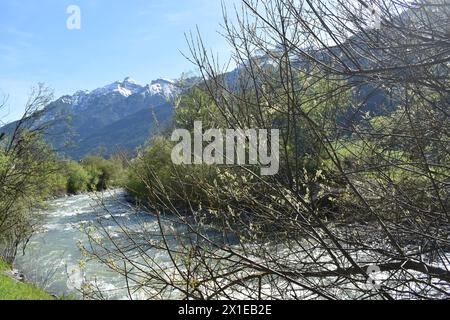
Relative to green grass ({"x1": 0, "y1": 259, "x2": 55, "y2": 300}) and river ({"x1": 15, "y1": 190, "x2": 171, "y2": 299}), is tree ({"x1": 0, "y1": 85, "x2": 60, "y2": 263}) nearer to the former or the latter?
river ({"x1": 15, "y1": 190, "x2": 171, "y2": 299})

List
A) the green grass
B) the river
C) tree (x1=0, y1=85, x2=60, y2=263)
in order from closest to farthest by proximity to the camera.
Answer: the green grass < the river < tree (x1=0, y1=85, x2=60, y2=263)

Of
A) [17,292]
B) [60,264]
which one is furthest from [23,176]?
[17,292]

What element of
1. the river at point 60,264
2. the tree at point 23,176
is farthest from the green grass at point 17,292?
the tree at point 23,176

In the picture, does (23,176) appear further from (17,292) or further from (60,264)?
(17,292)

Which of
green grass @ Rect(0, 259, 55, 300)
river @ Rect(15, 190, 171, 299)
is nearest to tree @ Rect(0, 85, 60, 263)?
river @ Rect(15, 190, 171, 299)

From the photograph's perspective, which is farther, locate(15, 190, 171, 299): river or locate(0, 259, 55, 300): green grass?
locate(15, 190, 171, 299): river

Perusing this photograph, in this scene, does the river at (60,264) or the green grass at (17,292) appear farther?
the river at (60,264)

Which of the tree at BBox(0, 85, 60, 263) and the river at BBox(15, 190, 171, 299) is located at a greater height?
the tree at BBox(0, 85, 60, 263)

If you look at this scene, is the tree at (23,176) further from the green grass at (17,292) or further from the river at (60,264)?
the green grass at (17,292)

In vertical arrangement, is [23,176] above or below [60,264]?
above

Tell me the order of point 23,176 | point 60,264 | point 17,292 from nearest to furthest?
point 17,292
point 60,264
point 23,176

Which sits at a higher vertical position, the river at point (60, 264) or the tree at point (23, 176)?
the tree at point (23, 176)
